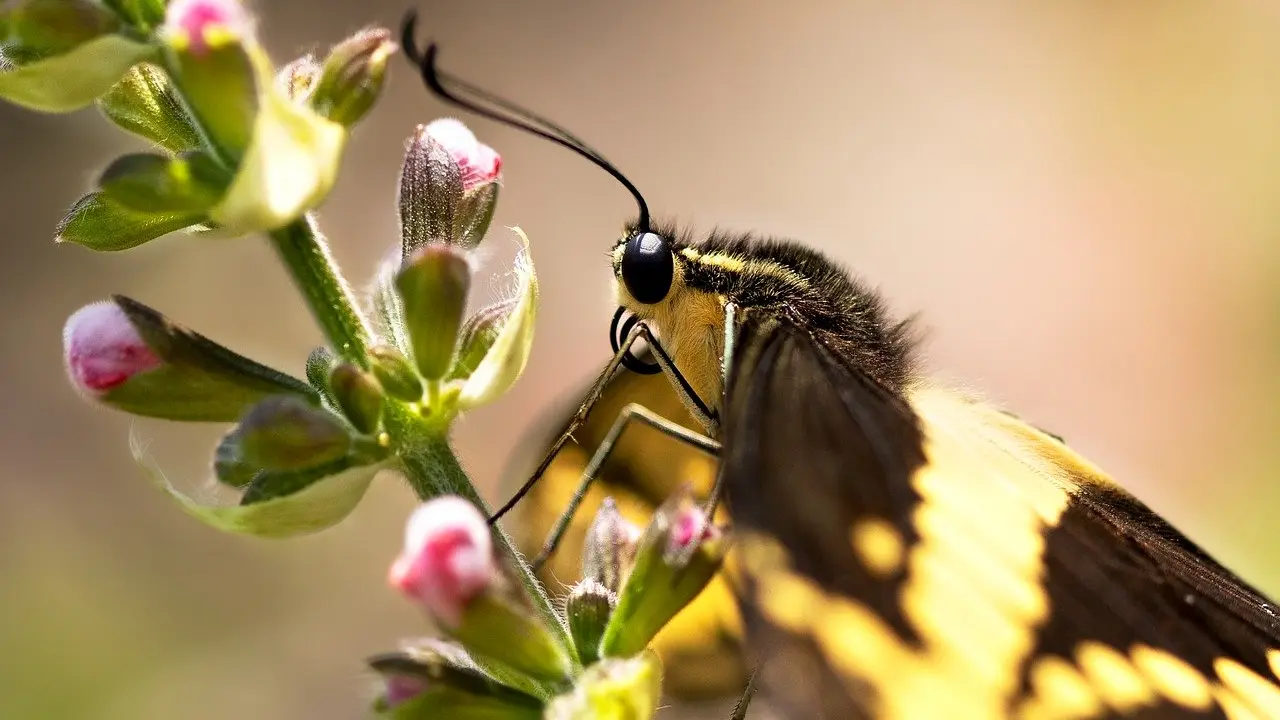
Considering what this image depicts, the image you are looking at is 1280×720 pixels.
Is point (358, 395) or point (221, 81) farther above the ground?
point (221, 81)

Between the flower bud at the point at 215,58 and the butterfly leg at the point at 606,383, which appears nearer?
the flower bud at the point at 215,58

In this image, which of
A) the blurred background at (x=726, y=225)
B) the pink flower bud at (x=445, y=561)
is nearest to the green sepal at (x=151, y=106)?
the pink flower bud at (x=445, y=561)

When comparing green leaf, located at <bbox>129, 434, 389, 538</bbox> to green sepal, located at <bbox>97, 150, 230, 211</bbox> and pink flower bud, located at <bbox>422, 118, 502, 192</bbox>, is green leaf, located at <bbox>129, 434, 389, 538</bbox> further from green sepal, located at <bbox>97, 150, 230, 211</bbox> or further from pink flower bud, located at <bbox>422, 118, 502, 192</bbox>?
pink flower bud, located at <bbox>422, 118, 502, 192</bbox>

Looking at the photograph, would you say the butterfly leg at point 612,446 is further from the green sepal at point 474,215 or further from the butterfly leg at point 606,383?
the green sepal at point 474,215

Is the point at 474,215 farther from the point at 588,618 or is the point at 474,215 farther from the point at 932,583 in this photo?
the point at 932,583

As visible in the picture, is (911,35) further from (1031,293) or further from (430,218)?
(430,218)

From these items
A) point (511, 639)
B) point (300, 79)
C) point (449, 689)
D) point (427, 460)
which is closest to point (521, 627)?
point (511, 639)
